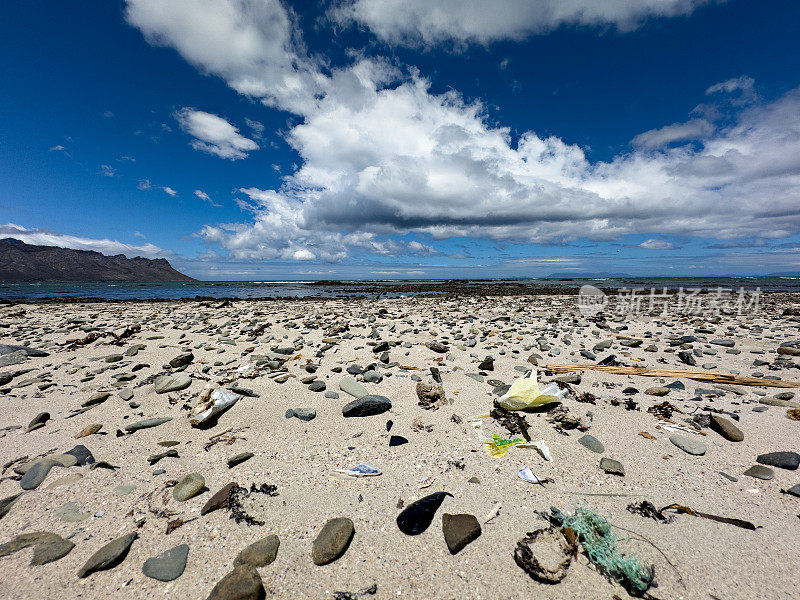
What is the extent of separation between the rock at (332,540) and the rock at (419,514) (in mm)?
370

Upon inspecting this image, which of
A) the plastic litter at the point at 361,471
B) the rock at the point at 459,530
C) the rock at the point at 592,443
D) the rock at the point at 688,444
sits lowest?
the plastic litter at the point at 361,471

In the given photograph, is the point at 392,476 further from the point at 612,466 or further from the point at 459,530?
the point at 612,466

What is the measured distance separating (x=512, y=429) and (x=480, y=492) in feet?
3.63

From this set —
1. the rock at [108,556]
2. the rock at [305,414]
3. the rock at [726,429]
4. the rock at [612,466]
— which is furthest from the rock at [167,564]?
the rock at [726,429]

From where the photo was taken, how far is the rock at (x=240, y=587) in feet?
5.62

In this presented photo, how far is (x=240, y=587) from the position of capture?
174 cm

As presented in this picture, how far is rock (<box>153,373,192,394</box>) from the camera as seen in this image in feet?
15.3

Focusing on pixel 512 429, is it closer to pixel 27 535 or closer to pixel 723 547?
pixel 723 547

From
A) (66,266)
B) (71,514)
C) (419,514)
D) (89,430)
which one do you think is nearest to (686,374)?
(419,514)

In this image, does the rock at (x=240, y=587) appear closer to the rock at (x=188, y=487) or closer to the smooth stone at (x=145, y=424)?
the rock at (x=188, y=487)

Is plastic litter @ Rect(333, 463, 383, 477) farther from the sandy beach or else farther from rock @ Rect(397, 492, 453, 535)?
rock @ Rect(397, 492, 453, 535)

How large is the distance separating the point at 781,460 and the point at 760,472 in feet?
1.00

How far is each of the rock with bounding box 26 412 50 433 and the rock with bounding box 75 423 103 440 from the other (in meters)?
0.61

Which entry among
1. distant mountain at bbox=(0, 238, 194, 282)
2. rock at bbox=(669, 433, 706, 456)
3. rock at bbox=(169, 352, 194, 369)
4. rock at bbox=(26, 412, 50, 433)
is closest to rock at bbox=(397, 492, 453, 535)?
rock at bbox=(669, 433, 706, 456)
